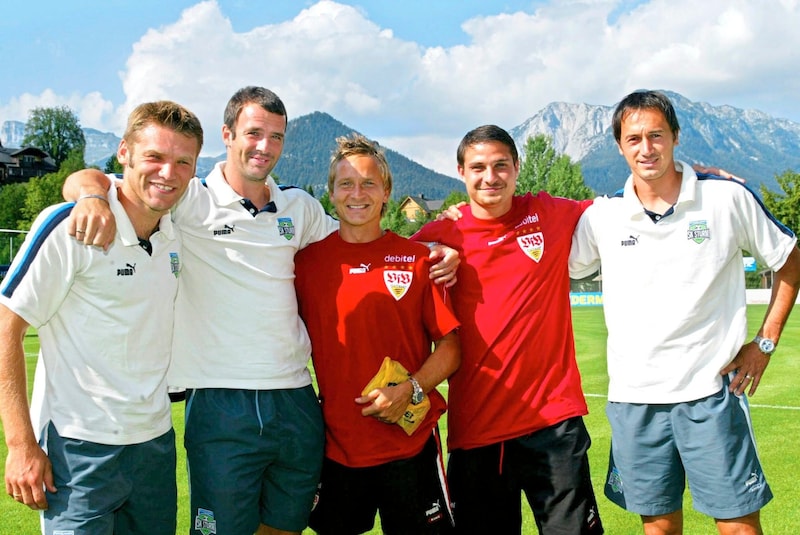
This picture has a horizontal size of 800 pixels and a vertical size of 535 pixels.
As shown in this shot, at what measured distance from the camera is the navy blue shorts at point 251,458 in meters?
3.60

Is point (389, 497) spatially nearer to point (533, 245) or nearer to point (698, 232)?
point (533, 245)

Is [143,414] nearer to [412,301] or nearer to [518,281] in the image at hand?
[412,301]

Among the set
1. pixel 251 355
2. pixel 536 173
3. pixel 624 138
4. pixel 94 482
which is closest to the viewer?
pixel 94 482

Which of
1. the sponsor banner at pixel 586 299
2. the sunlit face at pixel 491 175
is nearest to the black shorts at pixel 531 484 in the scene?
the sunlit face at pixel 491 175

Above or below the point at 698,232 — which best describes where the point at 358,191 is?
above

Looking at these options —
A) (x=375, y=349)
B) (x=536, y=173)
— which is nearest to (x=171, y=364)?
(x=375, y=349)

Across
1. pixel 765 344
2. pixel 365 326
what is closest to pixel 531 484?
pixel 365 326

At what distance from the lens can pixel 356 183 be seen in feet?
12.7

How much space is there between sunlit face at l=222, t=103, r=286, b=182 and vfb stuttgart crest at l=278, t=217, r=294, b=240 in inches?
9.6

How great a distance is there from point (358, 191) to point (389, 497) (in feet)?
5.29

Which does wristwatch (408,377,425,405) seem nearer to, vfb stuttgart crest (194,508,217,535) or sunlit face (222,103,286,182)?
vfb stuttgart crest (194,508,217,535)

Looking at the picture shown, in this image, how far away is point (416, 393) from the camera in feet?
12.1

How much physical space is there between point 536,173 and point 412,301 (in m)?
64.8

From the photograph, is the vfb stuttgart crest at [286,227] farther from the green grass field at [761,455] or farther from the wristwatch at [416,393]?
the green grass field at [761,455]
